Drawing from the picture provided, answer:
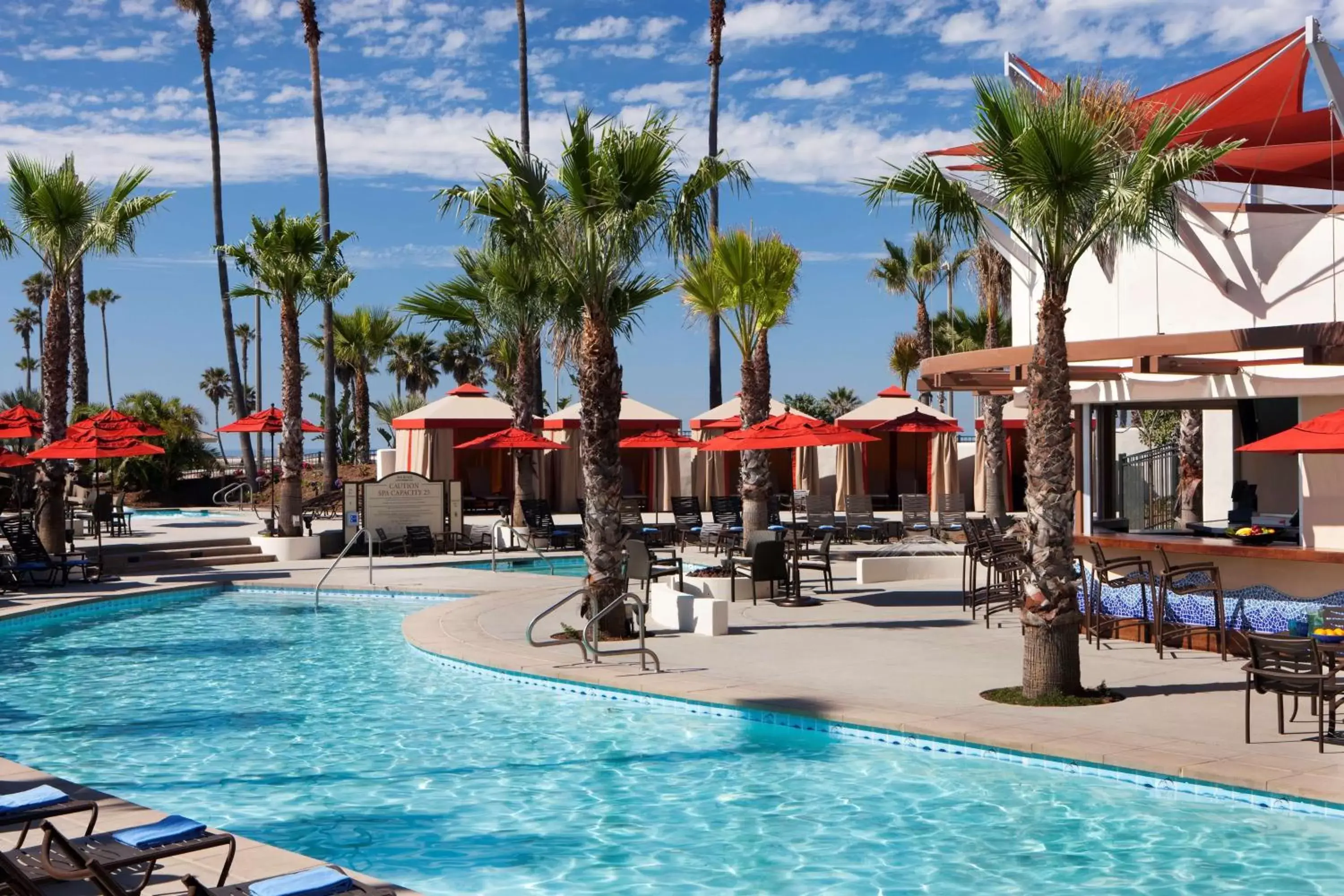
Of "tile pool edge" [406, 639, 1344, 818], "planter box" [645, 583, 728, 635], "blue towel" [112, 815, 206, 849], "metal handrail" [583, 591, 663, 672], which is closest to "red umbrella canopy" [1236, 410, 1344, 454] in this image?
"tile pool edge" [406, 639, 1344, 818]

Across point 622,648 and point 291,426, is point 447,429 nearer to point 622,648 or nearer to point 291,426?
point 291,426

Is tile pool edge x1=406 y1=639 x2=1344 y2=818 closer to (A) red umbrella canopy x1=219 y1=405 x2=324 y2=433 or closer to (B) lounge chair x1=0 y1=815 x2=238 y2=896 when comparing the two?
(B) lounge chair x1=0 y1=815 x2=238 y2=896

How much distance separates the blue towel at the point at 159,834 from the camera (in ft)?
18.6

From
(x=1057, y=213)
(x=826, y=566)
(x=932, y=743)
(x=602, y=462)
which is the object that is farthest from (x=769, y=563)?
(x=1057, y=213)

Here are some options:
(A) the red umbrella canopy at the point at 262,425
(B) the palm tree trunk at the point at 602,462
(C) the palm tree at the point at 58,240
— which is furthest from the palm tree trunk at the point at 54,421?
(B) the palm tree trunk at the point at 602,462

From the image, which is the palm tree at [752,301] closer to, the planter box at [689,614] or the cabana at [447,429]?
the planter box at [689,614]

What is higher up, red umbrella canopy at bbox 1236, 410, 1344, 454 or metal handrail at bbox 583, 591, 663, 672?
red umbrella canopy at bbox 1236, 410, 1344, 454

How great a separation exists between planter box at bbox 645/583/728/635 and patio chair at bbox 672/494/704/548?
371 inches

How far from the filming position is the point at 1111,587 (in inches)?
526

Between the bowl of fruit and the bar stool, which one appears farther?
the bowl of fruit

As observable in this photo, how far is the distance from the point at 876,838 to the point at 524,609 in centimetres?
886

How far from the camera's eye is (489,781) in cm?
906

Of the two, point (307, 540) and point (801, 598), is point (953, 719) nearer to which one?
point (801, 598)

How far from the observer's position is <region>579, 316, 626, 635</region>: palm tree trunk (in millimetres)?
12883
